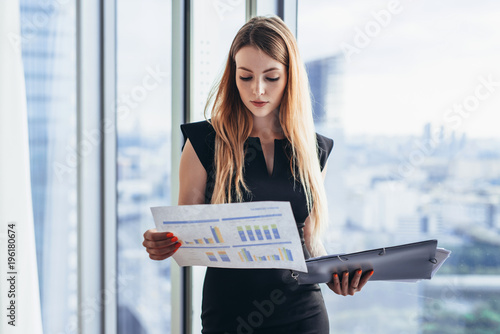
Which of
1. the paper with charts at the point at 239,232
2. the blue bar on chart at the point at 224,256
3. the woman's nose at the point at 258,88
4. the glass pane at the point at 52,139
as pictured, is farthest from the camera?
the glass pane at the point at 52,139

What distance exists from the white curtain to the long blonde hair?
1099 millimetres

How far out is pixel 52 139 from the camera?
238cm

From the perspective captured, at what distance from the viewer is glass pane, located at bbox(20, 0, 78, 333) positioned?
7.64 ft

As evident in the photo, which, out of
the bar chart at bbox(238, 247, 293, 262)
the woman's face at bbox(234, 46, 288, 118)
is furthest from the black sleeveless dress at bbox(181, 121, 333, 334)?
the bar chart at bbox(238, 247, 293, 262)

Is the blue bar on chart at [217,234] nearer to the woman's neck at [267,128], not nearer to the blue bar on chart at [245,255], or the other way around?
the blue bar on chart at [245,255]

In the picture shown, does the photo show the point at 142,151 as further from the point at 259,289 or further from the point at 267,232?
the point at 267,232

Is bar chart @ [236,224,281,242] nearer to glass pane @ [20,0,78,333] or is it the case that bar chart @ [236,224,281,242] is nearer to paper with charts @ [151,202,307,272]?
paper with charts @ [151,202,307,272]

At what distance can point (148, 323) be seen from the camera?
2.36 meters

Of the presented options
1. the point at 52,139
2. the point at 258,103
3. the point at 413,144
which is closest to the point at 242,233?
the point at 258,103

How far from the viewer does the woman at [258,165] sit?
1.09 meters

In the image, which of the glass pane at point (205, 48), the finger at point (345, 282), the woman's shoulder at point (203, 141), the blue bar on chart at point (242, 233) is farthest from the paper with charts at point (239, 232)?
the glass pane at point (205, 48)

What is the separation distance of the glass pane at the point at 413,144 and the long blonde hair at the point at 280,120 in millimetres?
197

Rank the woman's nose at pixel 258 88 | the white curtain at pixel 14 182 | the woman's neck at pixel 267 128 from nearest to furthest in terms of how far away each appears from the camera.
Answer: the woman's nose at pixel 258 88, the woman's neck at pixel 267 128, the white curtain at pixel 14 182

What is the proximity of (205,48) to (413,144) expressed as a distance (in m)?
0.91
